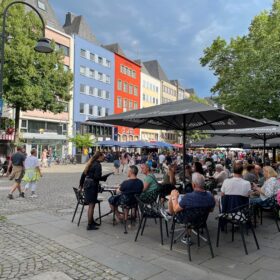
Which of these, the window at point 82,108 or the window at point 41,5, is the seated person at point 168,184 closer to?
the window at point 82,108

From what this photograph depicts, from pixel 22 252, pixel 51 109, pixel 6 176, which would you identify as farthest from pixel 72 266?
pixel 51 109

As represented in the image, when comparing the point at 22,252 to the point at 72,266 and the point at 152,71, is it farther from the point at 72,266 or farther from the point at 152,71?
the point at 152,71

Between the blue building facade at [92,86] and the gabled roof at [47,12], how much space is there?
11.4ft

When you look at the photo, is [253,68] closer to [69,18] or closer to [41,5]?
[41,5]

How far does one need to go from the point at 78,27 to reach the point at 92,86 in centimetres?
937

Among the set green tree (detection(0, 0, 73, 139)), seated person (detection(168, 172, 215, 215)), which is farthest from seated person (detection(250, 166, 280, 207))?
green tree (detection(0, 0, 73, 139))

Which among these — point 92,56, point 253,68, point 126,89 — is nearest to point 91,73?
point 92,56

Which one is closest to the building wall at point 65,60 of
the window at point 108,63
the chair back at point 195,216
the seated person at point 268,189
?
the window at point 108,63

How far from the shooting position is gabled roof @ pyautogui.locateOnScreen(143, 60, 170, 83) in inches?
3034

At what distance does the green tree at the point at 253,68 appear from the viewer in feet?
66.4

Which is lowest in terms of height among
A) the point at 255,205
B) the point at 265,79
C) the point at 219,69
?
the point at 255,205

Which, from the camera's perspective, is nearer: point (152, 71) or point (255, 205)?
point (255, 205)

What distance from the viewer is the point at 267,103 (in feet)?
67.1

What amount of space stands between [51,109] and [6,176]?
8.66m
